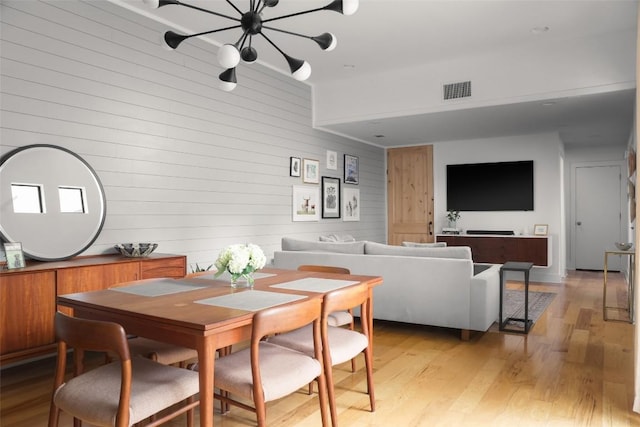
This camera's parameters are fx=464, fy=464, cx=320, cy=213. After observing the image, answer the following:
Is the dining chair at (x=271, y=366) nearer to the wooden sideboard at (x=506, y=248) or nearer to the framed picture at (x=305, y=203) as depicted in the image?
the framed picture at (x=305, y=203)

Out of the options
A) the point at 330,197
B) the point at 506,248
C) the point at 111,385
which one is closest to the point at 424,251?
the point at 330,197

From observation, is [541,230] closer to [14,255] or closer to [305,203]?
[305,203]

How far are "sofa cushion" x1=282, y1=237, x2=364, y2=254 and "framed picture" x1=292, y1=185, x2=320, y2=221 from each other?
140 centimetres

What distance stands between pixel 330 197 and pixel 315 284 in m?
4.62

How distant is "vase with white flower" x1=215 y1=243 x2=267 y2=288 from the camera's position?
8.08 feet

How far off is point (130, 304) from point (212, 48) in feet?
12.6

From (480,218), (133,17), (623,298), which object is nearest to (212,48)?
(133,17)

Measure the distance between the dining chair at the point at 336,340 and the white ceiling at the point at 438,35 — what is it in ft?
9.87

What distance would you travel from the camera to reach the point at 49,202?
141 inches

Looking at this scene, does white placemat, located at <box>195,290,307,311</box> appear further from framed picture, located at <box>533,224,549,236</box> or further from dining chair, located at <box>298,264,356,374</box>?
framed picture, located at <box>533,224,549,236</box>

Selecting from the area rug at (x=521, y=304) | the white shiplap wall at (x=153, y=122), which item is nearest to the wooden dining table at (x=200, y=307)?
the white shiplap wall at (x=153, y=122)

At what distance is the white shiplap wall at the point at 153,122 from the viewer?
3604mm

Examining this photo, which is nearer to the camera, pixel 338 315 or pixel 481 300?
pixel 338 315

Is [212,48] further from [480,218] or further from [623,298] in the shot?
[623,298]
